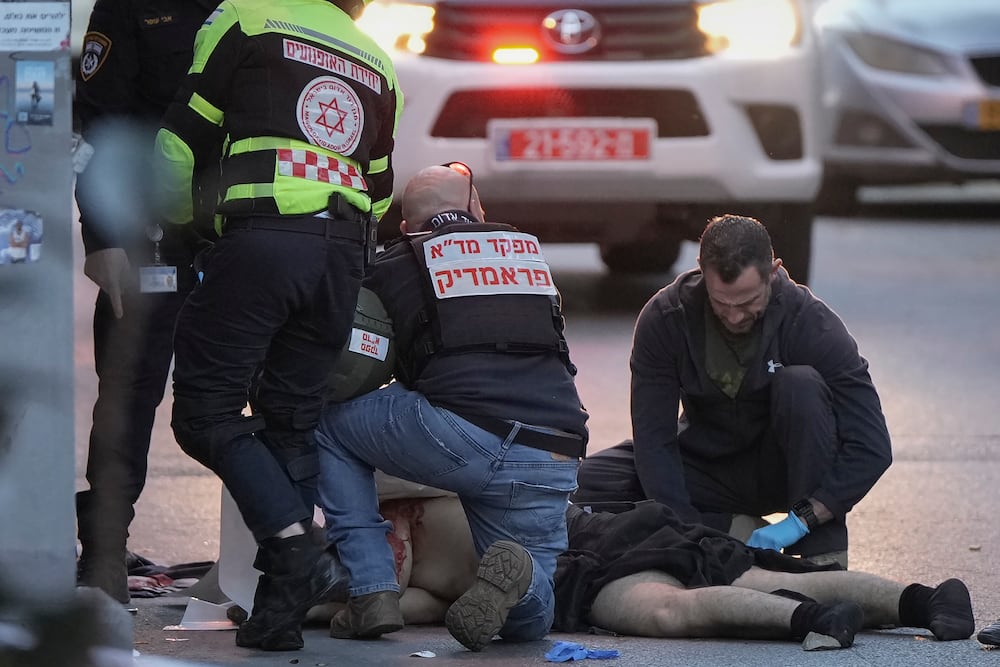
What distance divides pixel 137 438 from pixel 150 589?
0.36 metres

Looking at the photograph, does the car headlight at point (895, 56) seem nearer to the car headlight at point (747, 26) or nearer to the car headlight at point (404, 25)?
the car headlight at point (747, 26)

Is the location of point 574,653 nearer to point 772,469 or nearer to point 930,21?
point 772,469

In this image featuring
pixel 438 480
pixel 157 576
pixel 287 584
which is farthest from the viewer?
pixel 157 576

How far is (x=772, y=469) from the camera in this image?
13.1 ft

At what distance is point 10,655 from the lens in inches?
43.9

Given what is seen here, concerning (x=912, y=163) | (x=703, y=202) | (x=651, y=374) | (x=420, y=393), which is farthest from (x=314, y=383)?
(x=912, y=163)

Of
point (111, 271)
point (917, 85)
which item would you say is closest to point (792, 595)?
point (111, 271)

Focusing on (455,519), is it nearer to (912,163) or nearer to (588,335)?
(588,335)

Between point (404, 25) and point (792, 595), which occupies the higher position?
point (404, 25)

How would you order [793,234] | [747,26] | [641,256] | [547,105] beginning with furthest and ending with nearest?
[641,256] → [793,234] → [747,26] → [547,105]

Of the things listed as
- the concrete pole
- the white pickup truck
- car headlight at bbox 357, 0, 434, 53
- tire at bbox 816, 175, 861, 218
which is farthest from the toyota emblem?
tire at bbox 816, 175, 861, 218

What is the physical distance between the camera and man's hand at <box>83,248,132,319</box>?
3502mm

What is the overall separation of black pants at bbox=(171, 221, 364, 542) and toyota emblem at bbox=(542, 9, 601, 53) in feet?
12.3

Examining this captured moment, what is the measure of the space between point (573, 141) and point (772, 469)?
303 cm
